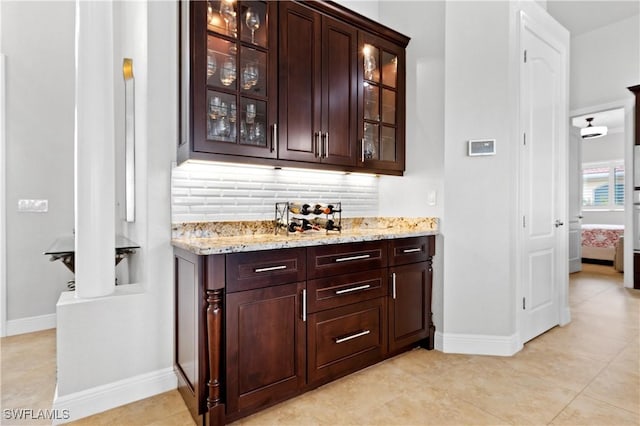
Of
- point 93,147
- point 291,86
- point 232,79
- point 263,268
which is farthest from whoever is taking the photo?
point 291,86

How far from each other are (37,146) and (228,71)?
2339mm

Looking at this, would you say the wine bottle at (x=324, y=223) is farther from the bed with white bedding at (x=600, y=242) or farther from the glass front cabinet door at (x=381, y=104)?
the bed with white bedding at (x=600, y=242)

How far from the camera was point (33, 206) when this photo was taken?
10.3 ft

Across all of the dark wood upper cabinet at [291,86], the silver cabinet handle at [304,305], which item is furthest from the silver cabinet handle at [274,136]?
the silver cabinet handle at [304,305]

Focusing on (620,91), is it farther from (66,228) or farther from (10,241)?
(10,241)

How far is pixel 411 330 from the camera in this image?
2615 millimetres

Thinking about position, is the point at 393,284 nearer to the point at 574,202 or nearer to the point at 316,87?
the point at 316,87

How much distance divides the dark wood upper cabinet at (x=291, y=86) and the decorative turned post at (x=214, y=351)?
837 millimetres

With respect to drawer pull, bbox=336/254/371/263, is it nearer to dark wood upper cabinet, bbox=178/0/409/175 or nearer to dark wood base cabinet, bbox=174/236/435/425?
dark wood base cabinet, bbox=174/236/435/425

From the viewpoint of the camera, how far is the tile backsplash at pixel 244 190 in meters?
2.23

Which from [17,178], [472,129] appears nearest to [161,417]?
[17,178]

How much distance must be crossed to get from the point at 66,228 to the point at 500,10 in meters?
4.25

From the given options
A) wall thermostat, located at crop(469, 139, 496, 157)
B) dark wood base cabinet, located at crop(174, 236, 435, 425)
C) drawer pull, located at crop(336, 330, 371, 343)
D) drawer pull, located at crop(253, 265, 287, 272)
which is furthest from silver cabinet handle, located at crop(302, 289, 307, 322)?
wall thermostat, located at crop(469, 139, 496, 157)

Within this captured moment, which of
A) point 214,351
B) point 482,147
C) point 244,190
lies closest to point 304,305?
point 214,351
